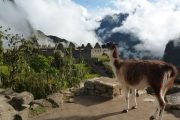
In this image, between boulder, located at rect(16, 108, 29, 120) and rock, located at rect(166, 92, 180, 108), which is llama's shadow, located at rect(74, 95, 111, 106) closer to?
rock, located at rect(166, 92, 180, 108)

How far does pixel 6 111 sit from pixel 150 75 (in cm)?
480

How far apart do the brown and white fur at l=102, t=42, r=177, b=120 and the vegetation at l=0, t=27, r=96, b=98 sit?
3926 mm

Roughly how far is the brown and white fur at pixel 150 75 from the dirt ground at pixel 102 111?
0.59 metres

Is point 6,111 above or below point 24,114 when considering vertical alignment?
above

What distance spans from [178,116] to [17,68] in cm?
908

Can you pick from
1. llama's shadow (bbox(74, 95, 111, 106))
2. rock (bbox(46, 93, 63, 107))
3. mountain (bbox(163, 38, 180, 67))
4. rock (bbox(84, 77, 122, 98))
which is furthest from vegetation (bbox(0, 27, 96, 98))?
mountain (bbox(163, 38, 180, 67))

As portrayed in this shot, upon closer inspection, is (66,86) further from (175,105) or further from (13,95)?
(175,105)

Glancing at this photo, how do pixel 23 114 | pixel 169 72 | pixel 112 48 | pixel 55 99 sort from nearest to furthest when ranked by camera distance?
pixel 169 72, pixel 23 114, pixel 112 48, pixel 55 99

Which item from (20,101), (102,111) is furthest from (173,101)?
(20,101)

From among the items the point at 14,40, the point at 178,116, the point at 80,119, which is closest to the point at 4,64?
the point at 14,40

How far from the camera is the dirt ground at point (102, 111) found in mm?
13781

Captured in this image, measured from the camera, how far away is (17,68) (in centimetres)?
1972

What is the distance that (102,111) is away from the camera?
14.6 meters

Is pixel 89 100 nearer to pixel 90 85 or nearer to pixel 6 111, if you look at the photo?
pixel 90 85
